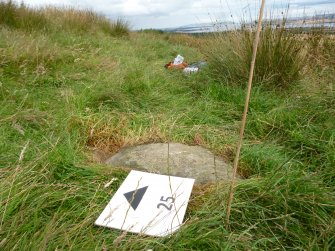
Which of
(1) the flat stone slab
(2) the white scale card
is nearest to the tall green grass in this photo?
(1) the flat stone slab

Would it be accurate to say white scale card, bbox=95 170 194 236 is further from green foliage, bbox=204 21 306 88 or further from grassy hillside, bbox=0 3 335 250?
green foliage, bbox=204 21 306 88

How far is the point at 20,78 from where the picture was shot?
2.96 metres

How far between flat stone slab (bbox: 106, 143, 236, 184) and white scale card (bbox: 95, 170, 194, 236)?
0.14 metres

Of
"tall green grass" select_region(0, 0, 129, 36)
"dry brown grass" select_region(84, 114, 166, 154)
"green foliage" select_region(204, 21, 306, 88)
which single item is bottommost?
"dry brown grass" select_region(84, 114, 166, 154)

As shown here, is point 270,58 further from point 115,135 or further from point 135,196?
point 135,196

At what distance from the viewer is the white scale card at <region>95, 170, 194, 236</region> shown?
1268mm

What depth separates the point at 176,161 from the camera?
1.86 m

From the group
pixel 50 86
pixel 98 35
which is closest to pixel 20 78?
pixel 50 86

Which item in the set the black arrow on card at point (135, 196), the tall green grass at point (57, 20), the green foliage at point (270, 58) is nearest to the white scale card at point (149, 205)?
the black arrow on card at point (135, 196)

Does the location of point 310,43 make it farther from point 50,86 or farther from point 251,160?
point 50,86

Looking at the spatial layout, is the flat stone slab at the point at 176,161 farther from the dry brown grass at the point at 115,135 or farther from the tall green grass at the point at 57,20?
the tall green grass at the point at 57,20

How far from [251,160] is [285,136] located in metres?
0.51

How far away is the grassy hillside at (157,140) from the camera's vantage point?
1.21m

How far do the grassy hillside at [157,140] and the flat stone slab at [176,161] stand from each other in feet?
0.33
